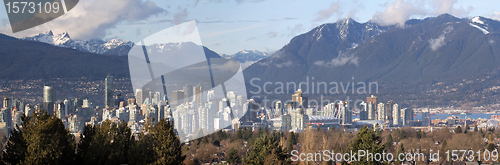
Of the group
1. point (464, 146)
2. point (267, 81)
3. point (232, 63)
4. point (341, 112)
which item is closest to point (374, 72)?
point (267, 81)

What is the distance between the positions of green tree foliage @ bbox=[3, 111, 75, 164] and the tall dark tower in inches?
1583

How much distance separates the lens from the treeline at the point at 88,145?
802cm

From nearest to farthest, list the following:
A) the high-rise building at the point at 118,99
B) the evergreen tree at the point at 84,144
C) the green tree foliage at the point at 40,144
→ 1. the green tree foliage at the point at 40,144
2. the evergreen tree at the point at 84,144
3. the high-rise building at the point at 118,99

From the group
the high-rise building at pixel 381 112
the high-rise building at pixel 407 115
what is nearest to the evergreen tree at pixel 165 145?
the high-rise building at pixel 407 115

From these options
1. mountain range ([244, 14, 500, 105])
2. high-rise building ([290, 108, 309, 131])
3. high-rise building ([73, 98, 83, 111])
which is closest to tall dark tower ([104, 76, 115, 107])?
high-rise building ([73, 98, 83, 111])

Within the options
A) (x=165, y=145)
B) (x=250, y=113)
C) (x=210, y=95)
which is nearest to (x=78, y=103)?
(x=250, y=113)

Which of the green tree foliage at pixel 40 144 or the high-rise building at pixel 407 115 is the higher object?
the green tree foliage at pixel 40 144

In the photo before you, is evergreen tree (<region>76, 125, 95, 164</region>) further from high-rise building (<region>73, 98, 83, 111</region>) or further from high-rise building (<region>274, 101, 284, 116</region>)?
high-rise building (<region>274, 101, 284, 116</region>)

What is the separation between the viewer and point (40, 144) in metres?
7.96

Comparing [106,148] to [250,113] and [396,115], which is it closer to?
[250,113]

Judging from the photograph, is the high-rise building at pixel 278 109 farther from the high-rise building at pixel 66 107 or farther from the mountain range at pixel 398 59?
the high-rise building at pixel 66 107

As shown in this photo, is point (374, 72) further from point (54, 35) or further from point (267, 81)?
point (54, 35)

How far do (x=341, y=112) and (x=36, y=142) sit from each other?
55.4m

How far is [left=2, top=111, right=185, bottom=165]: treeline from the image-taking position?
802 cm
